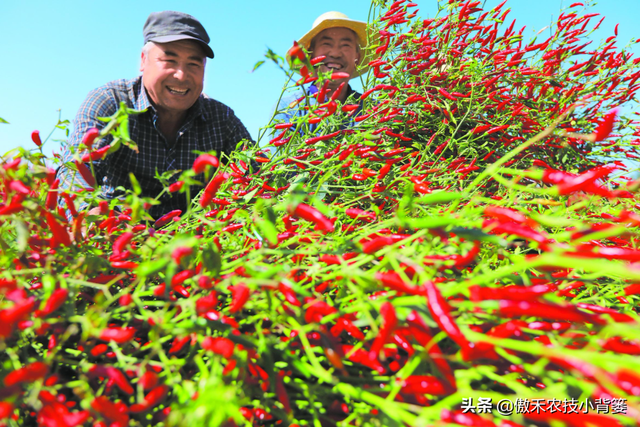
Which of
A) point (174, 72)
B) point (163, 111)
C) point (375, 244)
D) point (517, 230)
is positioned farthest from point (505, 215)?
point (163, 111)

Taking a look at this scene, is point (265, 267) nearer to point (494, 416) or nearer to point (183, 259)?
point (183, 259)

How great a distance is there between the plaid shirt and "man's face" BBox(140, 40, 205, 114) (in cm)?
15

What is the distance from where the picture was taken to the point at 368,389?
37 centimetres

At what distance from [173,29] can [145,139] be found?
0.65 metres

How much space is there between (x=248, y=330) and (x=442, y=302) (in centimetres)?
26

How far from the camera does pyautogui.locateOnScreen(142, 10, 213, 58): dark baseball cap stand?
1.72m

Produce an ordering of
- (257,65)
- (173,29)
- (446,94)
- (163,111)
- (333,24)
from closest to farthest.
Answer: (257,65) < (446,94) < (173,29) < (163,111) < (333,24)

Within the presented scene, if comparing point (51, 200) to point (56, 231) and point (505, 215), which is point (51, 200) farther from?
point (505, 215)

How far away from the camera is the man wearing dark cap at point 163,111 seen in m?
1.77

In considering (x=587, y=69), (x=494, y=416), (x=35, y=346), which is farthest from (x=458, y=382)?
(x=587, y=69)

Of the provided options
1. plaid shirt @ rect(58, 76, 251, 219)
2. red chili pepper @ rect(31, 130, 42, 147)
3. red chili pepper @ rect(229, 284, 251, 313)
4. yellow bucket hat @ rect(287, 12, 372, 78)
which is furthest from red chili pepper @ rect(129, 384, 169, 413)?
yellow bucket hat @ rect(287, 12, 372, 78)

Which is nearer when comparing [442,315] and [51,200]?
[442,315]

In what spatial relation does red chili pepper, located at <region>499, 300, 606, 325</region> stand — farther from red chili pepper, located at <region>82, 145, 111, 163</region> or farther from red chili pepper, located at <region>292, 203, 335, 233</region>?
red chili pepper, located at <region>82, 145, 111, 163</region>

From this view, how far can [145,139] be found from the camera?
6.75ft
